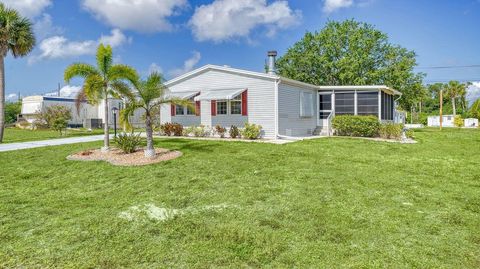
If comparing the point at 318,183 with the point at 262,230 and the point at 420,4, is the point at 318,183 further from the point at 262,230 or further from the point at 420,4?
the point at 420,4

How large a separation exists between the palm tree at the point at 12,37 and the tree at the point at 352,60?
74.3 feet

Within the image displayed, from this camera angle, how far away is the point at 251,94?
18500mm

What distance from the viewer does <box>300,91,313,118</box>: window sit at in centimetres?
2012

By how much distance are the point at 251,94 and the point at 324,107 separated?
6300mm

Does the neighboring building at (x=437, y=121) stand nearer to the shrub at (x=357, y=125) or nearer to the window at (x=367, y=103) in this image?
the window at (x=367, y=103)

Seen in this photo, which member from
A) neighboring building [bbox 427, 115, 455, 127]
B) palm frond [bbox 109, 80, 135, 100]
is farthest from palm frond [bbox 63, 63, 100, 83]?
neighboring building [bbox 427, 115, 455, 127]

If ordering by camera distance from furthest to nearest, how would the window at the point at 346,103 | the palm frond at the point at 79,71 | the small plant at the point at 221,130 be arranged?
the window at the point at 346,103 → the small plant at the point at 221,130 → the palm frond at the point at 79,71

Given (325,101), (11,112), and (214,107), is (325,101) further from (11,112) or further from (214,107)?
(11,112)

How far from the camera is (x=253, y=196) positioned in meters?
7.52

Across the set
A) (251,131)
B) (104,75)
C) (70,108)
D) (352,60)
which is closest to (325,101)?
(251,131)

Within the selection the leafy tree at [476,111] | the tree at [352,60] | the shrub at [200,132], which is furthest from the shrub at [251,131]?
the leafy tree at [476,111]

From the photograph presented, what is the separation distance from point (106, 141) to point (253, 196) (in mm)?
8350

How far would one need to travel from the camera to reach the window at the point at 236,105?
1898 cm

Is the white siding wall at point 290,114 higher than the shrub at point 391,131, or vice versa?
the white siding wall at point 290,114
